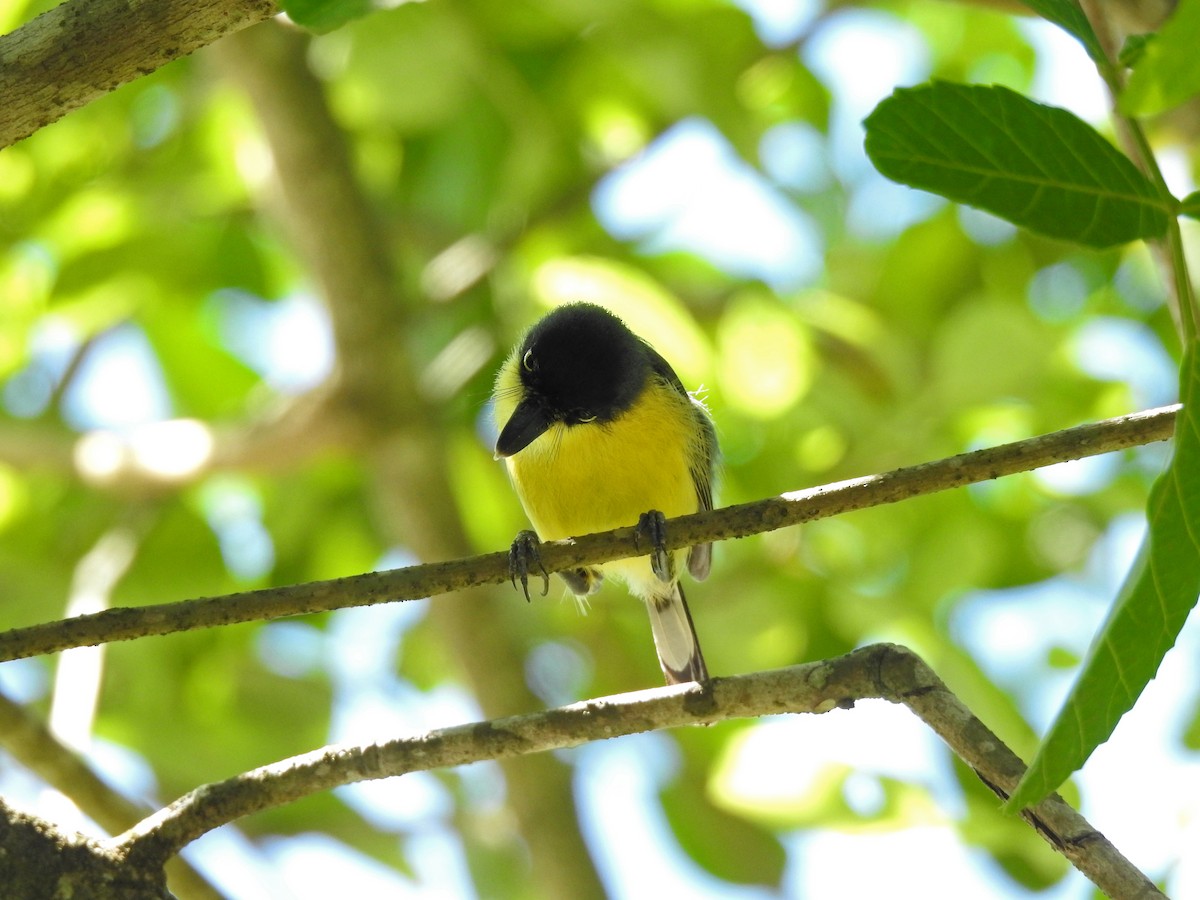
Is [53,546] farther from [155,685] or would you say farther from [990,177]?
[990,177]

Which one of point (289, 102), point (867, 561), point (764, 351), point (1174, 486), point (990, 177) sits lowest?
point (867, 561)

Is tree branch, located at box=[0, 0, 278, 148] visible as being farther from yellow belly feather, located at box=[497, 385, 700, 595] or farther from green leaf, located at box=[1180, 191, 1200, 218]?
yellow belly feather, located at box=[497, 385, 700, 595]

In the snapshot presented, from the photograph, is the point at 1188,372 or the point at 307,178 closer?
the point at 1188,372

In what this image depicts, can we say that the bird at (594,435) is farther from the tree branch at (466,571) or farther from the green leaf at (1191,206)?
the green leaf at (1191,206)

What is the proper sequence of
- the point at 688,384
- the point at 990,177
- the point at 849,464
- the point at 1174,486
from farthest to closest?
the point at 688,384, the point at 849,464, the point at 990,177, the point at 1174,486

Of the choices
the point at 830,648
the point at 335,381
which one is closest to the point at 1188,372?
the point at 830,648

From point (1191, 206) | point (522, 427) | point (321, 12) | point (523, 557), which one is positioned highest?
point (321, 12)

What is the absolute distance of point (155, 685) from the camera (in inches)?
189

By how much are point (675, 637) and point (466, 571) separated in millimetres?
2537

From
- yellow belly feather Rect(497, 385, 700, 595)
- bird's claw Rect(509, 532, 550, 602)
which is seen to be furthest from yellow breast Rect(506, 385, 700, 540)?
bird's claw Rect(509, 532, 550, 602)

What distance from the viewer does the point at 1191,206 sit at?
160cm

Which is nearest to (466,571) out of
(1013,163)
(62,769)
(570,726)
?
(570,726)

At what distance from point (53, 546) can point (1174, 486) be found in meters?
4.68

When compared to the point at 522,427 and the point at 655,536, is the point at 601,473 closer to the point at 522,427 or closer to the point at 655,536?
the point at 522,427
